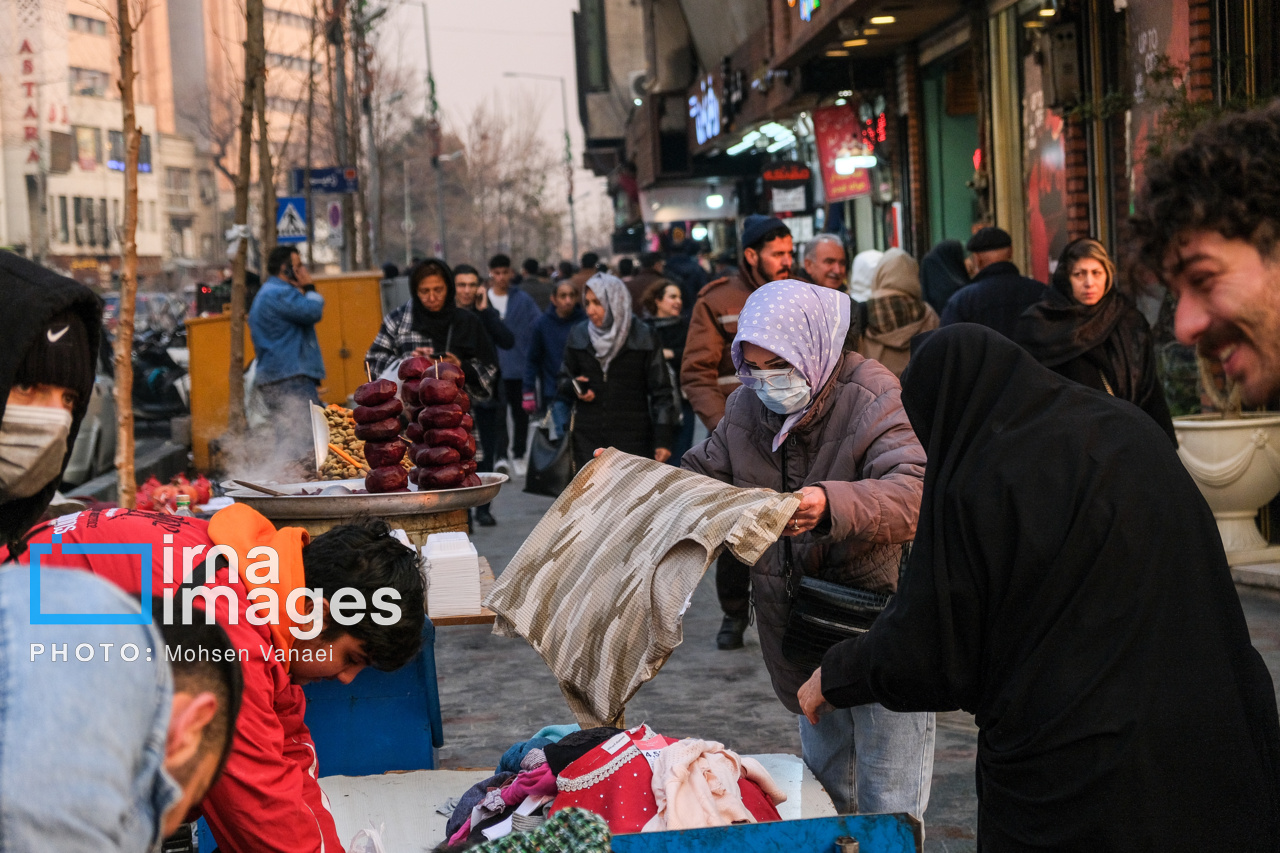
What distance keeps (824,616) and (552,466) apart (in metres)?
5.59

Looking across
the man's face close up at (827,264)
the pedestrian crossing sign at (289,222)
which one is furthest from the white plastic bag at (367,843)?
the pedestrian crossing sign at (289,222)

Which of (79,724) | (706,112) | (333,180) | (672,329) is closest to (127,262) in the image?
(672,329)

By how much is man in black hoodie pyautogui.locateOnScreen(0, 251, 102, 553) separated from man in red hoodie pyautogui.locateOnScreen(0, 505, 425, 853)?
1.76 feet

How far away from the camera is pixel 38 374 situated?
234 centimetres

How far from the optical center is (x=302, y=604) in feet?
11.5

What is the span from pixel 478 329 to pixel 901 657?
7.50 metres

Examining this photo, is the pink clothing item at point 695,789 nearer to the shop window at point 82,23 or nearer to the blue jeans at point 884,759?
the blue jeans at point 884,759

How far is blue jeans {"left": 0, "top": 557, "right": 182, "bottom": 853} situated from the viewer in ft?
4.39

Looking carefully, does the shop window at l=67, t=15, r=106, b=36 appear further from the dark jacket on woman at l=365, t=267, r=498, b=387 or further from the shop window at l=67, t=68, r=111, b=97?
the shop window at l=67, t=68, r=111, b=97

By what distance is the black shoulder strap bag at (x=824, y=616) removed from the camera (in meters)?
3.76

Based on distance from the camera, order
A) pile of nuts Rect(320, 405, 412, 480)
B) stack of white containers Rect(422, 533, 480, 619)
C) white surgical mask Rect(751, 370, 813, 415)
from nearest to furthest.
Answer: white surgical mask Rect(751, 370, 813, 415) → stack of white containers Rect(422, 533, 480, 619) → pile of nuts Rect(320, 405, 412, 480)

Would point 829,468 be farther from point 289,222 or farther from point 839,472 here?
point 289,222

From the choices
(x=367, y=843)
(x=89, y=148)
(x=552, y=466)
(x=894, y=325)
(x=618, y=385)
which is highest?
(x=89, y=148)

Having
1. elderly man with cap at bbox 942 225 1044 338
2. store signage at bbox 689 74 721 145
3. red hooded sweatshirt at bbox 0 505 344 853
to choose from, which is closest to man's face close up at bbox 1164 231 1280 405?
red hooded sweatshirt at bbox 0 505 344 853
